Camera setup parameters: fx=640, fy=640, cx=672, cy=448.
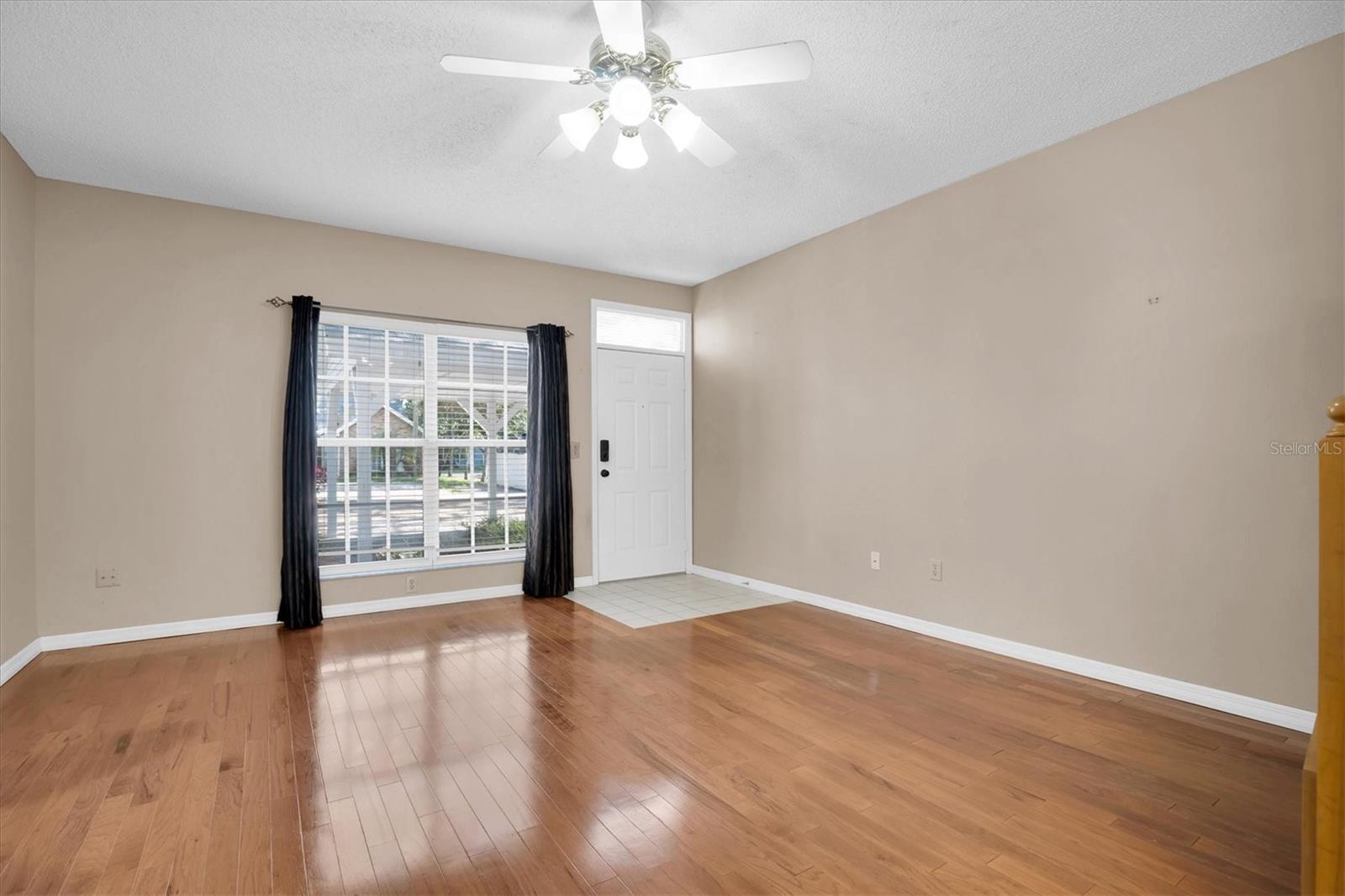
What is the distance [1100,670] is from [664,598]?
9.58 feet

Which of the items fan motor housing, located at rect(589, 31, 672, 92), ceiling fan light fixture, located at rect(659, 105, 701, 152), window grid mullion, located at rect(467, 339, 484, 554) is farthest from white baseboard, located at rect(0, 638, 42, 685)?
ceiling fan light fixture, located at rect(659, 105, 701, 152)

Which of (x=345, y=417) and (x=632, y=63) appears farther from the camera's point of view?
(x=345, y=417)

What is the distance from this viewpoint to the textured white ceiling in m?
2.43

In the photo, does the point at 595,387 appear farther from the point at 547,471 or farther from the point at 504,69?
the point at 504,69

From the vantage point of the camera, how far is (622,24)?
7.01 ft

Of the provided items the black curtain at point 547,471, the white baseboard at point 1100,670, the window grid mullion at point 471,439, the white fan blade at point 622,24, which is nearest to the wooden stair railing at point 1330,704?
the white baseboard at point 1100,670

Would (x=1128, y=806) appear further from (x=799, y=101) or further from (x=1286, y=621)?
(x=799, y=101)

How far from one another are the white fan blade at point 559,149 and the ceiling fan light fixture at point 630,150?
0.21m

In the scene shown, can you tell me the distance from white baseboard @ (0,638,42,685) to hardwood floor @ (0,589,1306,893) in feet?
0.21

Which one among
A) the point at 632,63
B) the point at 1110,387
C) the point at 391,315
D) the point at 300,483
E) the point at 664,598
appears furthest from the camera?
the point at 664,598

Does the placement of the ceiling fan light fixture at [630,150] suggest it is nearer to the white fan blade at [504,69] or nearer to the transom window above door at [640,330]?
the white fan blade at [504,69]

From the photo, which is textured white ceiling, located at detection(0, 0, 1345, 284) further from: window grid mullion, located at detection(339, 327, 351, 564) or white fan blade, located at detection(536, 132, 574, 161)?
window grid mullion, located at detection(339, 327, 351, 564)

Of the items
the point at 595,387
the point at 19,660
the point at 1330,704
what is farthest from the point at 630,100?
the point at 19,660

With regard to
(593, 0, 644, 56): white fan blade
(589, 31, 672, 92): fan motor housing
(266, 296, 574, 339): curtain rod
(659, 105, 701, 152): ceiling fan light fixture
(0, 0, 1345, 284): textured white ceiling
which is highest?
(0, 0, 1345, 284): textured white ceiling
